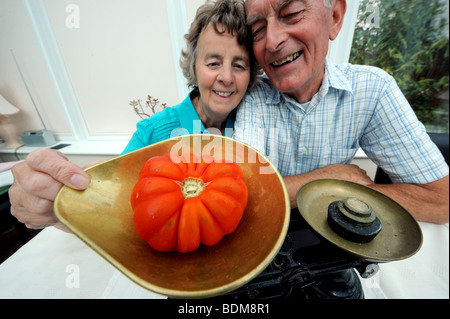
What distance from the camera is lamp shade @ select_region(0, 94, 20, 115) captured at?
2.96 m

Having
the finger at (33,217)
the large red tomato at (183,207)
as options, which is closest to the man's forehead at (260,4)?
the large red tomato at (183,207)

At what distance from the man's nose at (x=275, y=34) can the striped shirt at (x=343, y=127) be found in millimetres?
369

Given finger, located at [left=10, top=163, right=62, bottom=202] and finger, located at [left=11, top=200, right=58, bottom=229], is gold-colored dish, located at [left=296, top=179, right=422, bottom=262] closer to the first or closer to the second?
finger, located at [left=10, top=163, right=62, bottom=202]

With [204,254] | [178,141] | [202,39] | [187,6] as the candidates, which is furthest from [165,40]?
[204,254]

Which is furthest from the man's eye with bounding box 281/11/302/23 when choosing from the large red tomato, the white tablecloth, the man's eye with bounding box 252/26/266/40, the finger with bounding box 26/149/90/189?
the white tablecloth

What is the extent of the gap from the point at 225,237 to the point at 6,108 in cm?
414

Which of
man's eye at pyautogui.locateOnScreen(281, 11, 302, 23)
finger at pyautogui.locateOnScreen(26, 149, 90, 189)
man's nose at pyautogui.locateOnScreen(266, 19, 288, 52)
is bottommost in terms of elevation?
finger at pyautogui.locateOnScreen(26, 149, 90, 189)

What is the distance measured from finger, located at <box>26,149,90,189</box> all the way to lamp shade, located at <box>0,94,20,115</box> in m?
3.52

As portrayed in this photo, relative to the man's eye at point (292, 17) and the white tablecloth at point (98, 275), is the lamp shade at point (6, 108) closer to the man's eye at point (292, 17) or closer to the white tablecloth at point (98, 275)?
the white tablecloth at point (98, 275)

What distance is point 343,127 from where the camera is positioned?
138 cm

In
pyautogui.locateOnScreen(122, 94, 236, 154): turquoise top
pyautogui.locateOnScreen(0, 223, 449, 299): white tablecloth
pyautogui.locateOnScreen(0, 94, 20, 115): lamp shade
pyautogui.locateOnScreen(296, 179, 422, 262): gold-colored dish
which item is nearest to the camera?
pyautogui.locateOnScreen(296, 179, 422, 262): gold-colored dish

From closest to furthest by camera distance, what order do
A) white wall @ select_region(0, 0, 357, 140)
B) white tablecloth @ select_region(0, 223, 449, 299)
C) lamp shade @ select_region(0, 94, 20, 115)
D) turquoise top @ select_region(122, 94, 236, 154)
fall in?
white tablecloth @ select_region(0, 223, 449, 299)
turquoise top @ select_region(122, 94, 236, 154)
white wall @ select_region(0, 0, 357, 140)
lamp shade @ select_region(0, 94, 20, 115)

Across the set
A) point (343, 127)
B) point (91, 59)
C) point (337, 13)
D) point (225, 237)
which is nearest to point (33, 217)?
A: point (225, 237)
